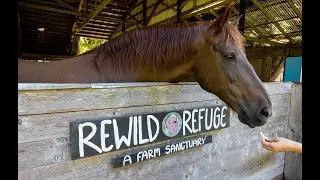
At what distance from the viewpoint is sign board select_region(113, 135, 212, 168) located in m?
1.33

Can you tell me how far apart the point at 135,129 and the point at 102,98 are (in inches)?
9.5

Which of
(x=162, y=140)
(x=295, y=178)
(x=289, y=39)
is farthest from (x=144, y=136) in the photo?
(x=289, y=39)

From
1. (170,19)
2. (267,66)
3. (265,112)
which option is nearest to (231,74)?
(265,112)

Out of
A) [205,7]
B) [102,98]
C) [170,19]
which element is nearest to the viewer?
[102,98]

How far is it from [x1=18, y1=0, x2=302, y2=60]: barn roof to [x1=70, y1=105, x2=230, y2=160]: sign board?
3.41m

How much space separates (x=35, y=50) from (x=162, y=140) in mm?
10677

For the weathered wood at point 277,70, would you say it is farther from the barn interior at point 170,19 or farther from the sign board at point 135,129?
the sign board at point 135,129

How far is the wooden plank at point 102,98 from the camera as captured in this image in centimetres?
103

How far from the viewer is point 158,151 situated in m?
1.49

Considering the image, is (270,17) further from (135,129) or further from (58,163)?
(58,163)

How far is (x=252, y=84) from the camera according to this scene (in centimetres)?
155

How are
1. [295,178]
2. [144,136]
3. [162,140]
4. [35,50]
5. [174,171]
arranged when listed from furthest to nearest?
[35,50] → [295,178] → [174,171] → [162,140] → [144,136]
